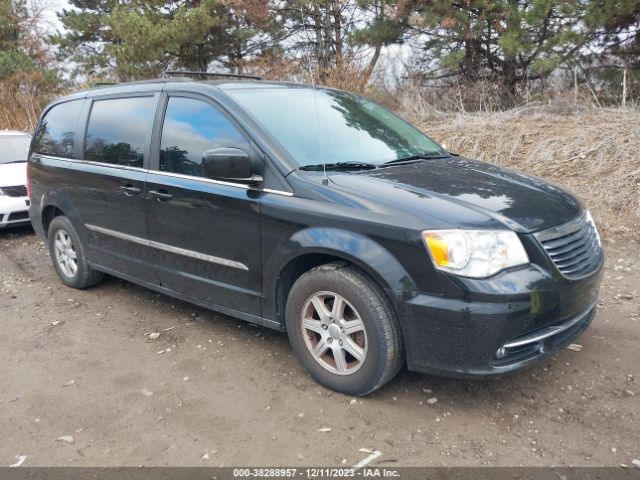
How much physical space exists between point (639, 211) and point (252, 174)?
4.78 meters

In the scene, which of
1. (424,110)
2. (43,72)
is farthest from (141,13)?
(424,110)

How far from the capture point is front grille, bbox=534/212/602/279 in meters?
2.81

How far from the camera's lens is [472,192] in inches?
121

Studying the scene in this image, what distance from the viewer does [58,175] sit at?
191 inches

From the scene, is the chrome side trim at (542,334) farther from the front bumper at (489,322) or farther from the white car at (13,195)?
the white car at (13,195)

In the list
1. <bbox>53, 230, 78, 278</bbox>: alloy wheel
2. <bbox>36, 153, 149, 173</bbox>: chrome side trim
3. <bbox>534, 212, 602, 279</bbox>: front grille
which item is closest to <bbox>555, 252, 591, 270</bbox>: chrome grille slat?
<bbox>534, 212, 602, 279</bbox>: front grille

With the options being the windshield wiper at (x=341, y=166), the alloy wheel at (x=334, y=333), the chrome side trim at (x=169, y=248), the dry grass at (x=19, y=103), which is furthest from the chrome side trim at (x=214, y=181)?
the dry grass at (x=19, y=103)

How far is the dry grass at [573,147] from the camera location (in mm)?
6281

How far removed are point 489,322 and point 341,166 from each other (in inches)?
51.9

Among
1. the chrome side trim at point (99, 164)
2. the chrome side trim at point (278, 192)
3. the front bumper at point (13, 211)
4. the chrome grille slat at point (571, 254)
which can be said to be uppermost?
the chrome side trim at point (99, 164)

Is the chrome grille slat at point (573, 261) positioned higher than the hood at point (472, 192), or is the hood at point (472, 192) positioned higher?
the hood at point (472, 192)

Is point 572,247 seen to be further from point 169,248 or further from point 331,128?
point 169,248

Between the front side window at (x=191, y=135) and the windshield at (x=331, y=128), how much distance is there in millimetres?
191

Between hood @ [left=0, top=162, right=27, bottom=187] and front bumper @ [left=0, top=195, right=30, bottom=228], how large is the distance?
8.0 inches
